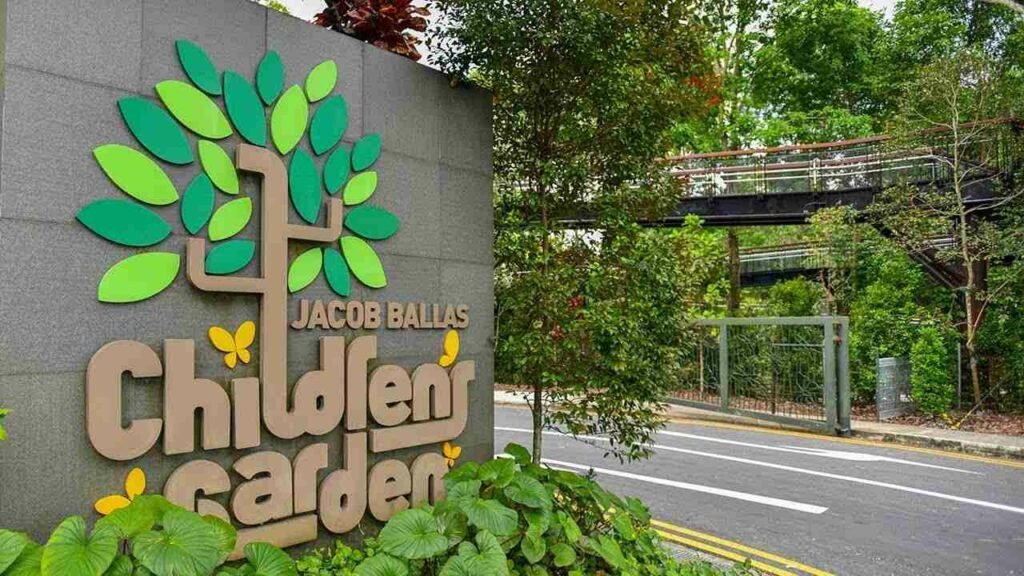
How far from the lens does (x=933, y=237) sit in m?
13.7

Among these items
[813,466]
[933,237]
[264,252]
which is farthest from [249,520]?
[933,237]

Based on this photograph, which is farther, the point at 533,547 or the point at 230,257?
the point at 533,547

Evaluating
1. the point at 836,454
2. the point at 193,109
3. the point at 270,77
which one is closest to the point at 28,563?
the point at 193,109

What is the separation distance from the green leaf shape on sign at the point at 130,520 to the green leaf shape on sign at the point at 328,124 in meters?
2.19

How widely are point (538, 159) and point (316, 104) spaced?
6.64 ft

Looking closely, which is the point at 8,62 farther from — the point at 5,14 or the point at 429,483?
the point at 429,483

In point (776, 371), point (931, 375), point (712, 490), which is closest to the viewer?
point (712, 490)

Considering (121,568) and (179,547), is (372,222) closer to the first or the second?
(179,547)

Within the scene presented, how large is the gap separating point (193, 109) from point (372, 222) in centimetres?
126

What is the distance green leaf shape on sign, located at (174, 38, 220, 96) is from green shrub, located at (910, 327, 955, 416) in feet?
44.1

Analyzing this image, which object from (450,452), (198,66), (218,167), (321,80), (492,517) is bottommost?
(492,517)

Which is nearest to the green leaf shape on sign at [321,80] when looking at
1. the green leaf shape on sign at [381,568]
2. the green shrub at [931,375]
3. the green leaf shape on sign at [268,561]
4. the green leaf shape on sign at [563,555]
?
the green leaf shape on sign at [268,561]

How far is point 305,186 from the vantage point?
418 centimetres

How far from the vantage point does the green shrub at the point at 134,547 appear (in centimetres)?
271
